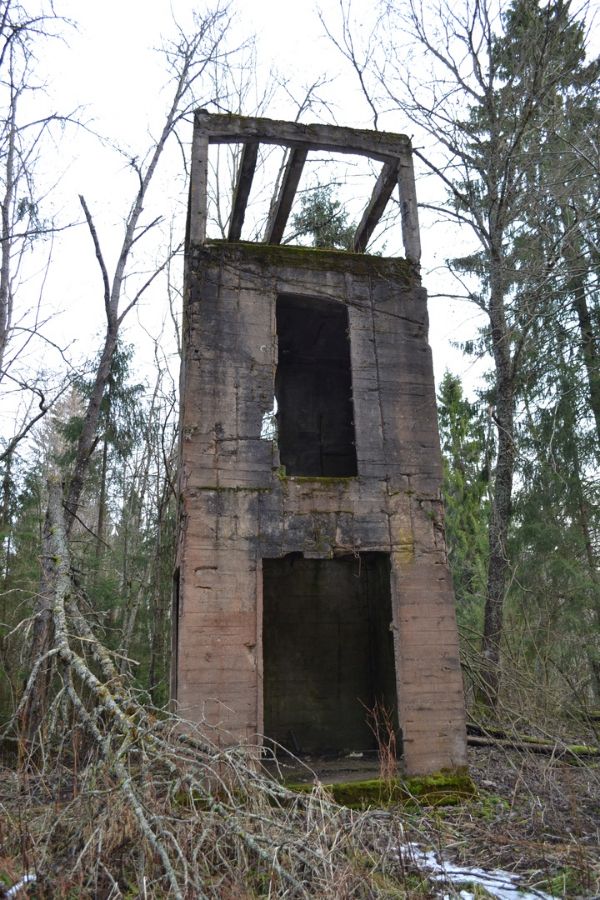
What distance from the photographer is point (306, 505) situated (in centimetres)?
834

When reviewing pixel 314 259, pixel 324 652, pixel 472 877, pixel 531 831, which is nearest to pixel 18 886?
pixel 472 877

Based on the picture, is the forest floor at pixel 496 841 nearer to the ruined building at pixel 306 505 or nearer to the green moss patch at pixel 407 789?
the green moss patch at pixel 407 789

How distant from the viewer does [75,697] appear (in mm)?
5379

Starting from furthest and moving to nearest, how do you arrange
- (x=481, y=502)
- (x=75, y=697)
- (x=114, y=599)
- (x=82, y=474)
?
1. (x=481, y=502)
2. (x=114, y=599)
3. (x=82, y=474)
4. (x=75, y=697)

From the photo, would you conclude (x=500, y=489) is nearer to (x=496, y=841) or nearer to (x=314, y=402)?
(x=314, y=402)

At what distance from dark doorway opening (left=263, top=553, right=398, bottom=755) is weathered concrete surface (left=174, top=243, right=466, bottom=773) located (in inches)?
77.2

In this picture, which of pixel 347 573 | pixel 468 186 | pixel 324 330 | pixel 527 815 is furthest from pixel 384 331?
pixel 468 186

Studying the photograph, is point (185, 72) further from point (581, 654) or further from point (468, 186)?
point (581, 654)

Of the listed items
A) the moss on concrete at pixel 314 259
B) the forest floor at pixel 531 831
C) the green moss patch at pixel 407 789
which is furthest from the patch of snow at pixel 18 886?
the moss on concrete at pixel 314 259

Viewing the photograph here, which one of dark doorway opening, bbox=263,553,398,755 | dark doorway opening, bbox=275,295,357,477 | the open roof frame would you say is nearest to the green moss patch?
dark doorway opening, bbox=263,553,398,755

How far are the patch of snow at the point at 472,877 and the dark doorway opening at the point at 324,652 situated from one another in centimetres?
469

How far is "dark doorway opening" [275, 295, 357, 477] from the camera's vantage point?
12.0 metres

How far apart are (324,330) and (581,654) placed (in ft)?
26.1

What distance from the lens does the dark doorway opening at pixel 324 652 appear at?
10531 millimetres
